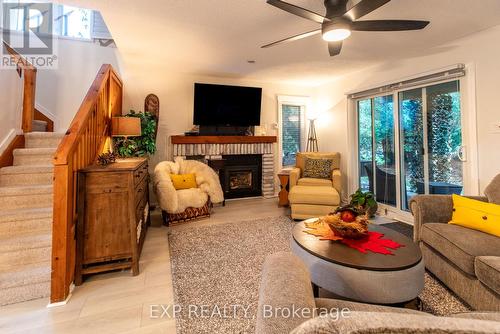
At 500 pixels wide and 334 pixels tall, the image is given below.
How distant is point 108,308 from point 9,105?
8.66ft

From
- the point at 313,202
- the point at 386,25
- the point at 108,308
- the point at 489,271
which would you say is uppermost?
the point at 386,25

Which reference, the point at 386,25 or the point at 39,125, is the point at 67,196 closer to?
the point at 39,125

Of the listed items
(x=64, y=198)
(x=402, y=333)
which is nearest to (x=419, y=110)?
(x=402, y=333)

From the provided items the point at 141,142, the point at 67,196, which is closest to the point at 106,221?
the point at 67,196

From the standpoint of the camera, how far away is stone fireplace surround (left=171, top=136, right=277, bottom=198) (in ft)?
14.4

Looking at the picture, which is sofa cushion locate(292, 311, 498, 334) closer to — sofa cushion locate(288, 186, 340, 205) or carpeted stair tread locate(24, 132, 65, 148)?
sofa cushion locate(288, 186, 340, 205)

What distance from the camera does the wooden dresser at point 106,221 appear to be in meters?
1.99

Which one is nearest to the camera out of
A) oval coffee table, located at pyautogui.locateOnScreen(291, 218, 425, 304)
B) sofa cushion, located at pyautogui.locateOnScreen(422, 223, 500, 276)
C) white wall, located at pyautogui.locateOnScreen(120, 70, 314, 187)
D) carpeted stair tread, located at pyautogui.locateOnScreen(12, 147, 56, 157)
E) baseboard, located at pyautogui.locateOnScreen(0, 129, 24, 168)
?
oval coffee table, located at pyautogui.locateOnScreen(291, 218, 425, 304)

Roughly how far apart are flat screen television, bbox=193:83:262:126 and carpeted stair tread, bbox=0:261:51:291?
122 inches

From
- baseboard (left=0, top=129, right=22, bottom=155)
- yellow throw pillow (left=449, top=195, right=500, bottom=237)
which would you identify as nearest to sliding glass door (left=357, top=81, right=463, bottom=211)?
yellow throw pillow (left=449, top=195, right=500, bottom=237)

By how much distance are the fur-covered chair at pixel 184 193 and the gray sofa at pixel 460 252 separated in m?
2.57

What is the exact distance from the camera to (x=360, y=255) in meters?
1.54

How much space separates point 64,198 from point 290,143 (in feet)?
14.3

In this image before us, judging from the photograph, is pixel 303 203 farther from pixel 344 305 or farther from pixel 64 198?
pixel 64 198
